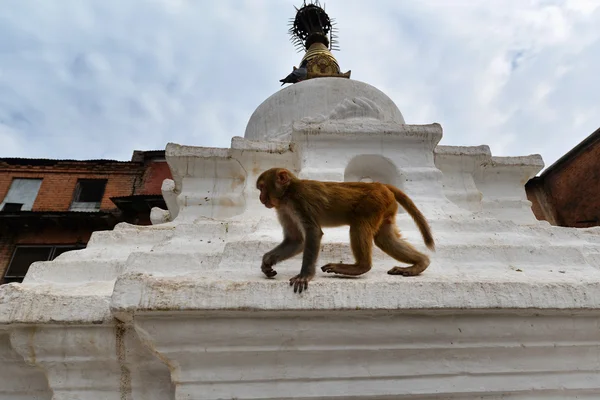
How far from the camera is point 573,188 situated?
526 inches

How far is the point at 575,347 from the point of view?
6.85 feet

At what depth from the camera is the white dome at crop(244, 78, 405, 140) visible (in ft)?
15.7

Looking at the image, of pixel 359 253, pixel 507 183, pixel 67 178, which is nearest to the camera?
pixel 359 253

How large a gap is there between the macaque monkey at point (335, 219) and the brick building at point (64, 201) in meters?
12.1

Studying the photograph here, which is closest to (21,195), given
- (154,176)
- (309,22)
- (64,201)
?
(64,201)

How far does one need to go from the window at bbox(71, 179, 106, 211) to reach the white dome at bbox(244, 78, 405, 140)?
43.3ft

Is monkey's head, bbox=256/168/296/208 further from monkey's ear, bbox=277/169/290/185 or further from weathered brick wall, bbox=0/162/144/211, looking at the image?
weathered brick wall, bbox=0/162/144/211

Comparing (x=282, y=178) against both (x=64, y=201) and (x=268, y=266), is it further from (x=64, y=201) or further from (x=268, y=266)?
(x=64, y=201)

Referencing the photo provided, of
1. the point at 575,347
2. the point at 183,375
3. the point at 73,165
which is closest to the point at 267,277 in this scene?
the point at 183,375

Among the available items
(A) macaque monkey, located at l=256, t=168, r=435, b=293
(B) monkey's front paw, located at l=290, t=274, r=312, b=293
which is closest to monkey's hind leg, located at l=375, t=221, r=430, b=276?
(A) macaque monkey, located at l=256, t=168, r=435, b=293

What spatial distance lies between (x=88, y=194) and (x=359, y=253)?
54.7ft

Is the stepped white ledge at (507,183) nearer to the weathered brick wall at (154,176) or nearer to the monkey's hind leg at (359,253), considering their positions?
the monkey's hind leg at (359,253)

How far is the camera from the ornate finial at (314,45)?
8258mm

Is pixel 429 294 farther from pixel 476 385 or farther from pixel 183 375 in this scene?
pixel 183 375
